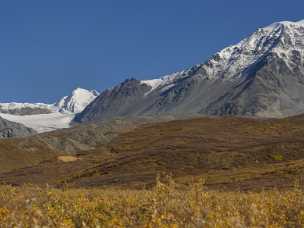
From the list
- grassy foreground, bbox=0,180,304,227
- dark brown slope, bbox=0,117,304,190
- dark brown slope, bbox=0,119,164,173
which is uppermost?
dark brown slope, bbox=0,119,164,173

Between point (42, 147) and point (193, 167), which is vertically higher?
point (42, 147)

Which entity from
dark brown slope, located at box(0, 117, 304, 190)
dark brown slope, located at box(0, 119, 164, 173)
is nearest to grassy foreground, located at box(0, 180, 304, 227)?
dark brown slope, located at box(0, 117, 304, 190)

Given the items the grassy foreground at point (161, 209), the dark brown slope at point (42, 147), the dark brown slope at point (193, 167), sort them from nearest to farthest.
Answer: the grassy foreground at point (161, 209)
the dark brown slope at point (193, 167)
the dark brown slope at point (42, 147)

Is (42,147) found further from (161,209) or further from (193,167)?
(161,209)

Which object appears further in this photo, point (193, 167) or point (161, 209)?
point (193, 167)

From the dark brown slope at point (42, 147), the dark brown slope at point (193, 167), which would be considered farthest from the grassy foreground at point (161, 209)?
the dark brown slope at point (42, 147)

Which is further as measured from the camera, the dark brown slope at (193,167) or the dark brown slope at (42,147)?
the dark brown slope at (42,147)

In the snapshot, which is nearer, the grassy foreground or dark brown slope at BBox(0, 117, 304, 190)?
the grassy foreground

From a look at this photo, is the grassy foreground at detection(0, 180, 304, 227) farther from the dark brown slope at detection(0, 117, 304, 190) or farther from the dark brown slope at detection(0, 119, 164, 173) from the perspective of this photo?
A: the dark brown slope at detection(0, 119, 164, 173)

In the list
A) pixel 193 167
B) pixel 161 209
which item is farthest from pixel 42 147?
pixel 161 209

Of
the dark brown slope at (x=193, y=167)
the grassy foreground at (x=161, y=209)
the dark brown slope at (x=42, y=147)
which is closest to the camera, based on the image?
the grassy foreground at (x=161, y=209)

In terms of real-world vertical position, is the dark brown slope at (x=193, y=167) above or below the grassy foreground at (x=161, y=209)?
above

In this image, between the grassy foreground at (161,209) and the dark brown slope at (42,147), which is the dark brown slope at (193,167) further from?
the grassy foreground at (161,209)

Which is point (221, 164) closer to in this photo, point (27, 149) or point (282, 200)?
point (282, 200)
